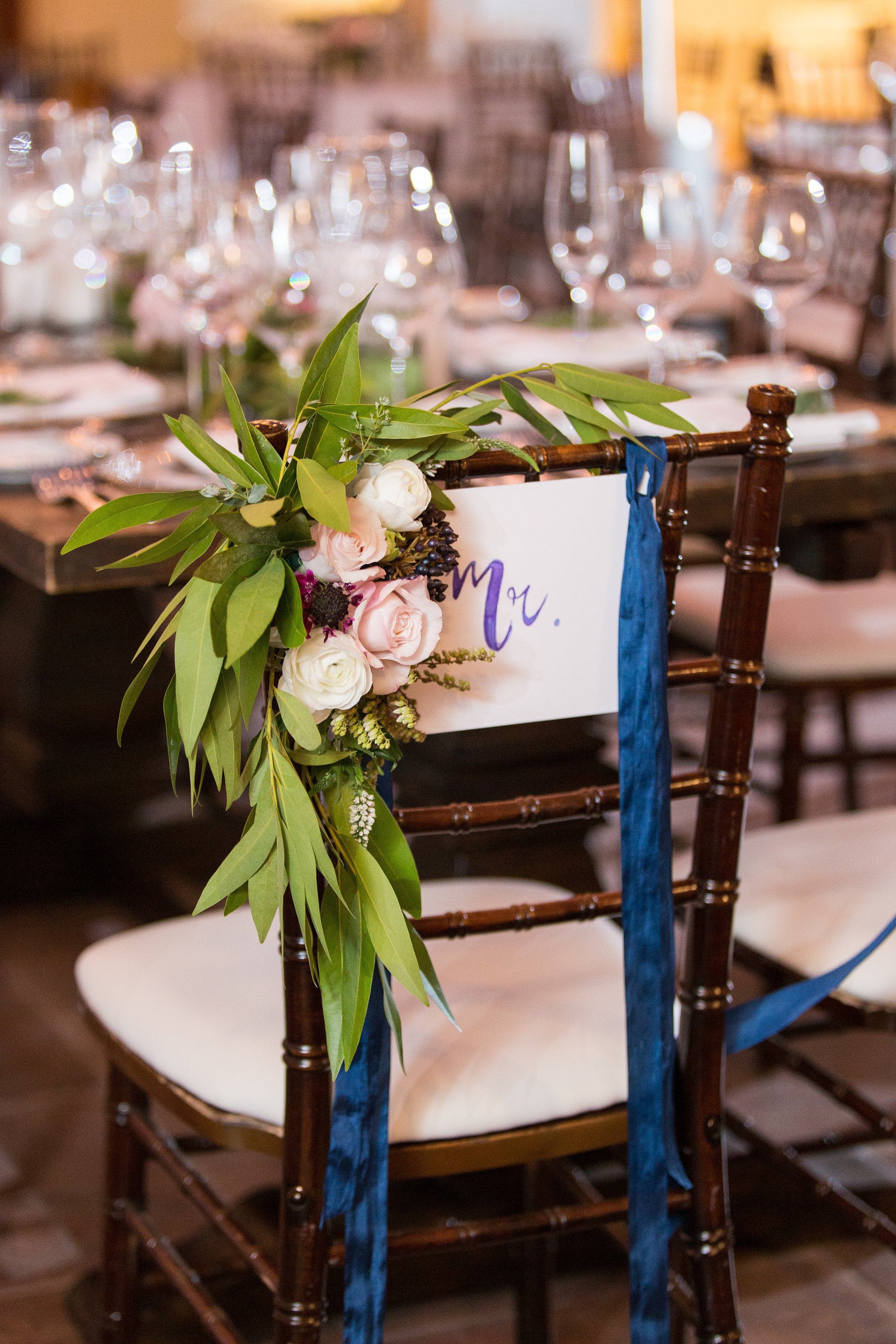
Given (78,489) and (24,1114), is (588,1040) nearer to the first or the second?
(78,489)

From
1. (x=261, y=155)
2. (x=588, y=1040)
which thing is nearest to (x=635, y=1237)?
(x=588, y=1040)

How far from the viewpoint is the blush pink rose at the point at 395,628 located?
0.84 metres

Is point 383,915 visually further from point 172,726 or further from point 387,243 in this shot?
point 387,243

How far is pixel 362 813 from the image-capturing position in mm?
875

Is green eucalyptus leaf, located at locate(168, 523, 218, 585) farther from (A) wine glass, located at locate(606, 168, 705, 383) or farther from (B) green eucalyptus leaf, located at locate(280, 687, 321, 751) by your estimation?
(A) wine glass, located at locate(606, 168, 705, 383)

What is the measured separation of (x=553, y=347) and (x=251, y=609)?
134 centimetres

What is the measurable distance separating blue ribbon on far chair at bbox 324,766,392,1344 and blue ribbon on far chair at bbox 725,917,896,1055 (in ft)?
0.88

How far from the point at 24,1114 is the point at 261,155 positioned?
3570 millimetres

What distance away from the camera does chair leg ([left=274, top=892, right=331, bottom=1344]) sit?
0.97 meters

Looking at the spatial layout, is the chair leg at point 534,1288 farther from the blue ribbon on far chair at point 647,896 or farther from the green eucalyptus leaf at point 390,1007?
the green eucalyptus leaf at point 390,1007

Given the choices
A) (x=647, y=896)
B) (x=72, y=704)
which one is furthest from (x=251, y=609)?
(x=72, y=704)

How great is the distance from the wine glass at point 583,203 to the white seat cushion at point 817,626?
46cm

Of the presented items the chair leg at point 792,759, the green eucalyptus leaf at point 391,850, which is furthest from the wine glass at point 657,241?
the green eucalyptus leaf at point 391,850

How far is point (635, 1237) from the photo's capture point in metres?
1.05
